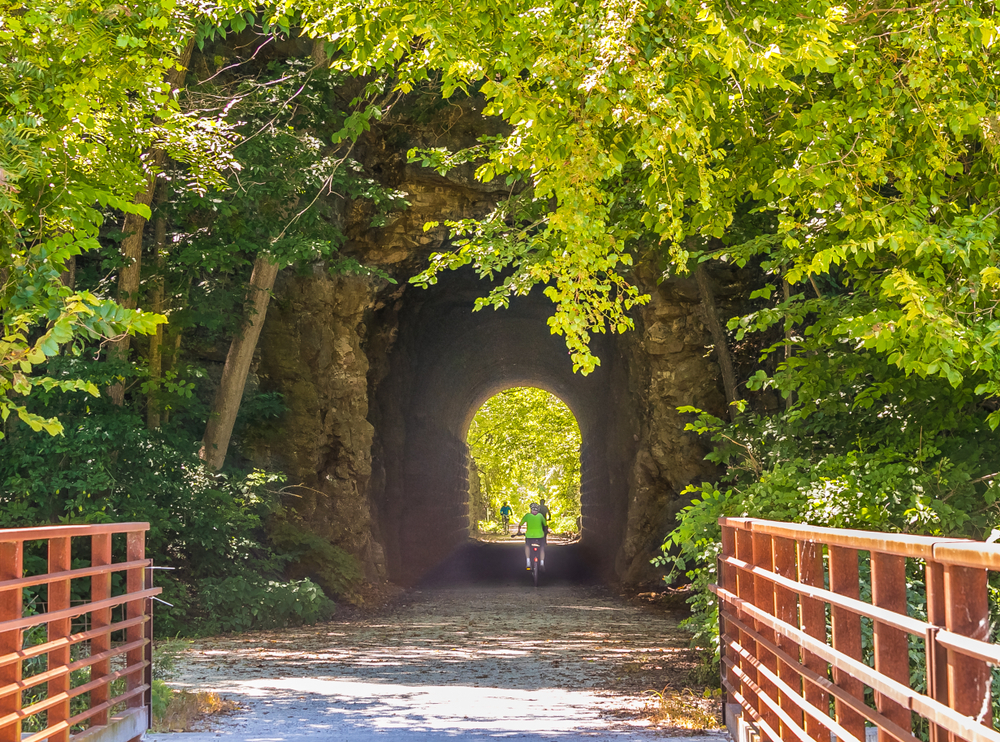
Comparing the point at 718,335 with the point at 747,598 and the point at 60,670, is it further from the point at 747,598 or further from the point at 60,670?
the point at 60,670

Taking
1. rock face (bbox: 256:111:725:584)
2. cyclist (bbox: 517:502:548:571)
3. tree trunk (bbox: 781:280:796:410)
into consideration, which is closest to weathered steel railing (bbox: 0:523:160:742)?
tree trunk (bbox: 781:280:796:410)

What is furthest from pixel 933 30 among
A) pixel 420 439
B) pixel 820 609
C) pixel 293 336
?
pixel 420 439

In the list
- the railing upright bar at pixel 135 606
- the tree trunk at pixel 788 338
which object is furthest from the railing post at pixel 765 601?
the railing upright bar at pixel 135 606

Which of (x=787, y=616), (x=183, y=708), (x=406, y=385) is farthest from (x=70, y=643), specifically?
(x=406, y=385)

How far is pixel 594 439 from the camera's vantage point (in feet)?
75.8

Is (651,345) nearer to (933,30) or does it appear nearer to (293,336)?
(293,336)

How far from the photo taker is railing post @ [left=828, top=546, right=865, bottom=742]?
2824 millimetres

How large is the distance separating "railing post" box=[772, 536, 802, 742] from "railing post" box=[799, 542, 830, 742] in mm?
187

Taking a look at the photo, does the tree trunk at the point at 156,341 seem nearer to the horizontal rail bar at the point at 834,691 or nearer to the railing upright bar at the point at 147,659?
the railing upright bar at the point at 147,659

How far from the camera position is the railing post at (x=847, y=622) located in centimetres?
282

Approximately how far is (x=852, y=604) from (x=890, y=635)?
218mm

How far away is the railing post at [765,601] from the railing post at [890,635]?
5.03 feet

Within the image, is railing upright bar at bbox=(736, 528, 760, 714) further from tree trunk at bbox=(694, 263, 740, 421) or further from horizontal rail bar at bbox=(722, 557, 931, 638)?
tree trunk at bbox=(694, 263, 740, 421)

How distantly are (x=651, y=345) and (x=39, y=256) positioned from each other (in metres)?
10.5
